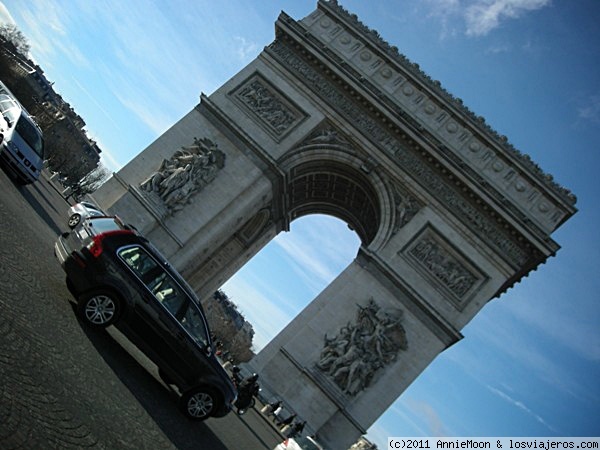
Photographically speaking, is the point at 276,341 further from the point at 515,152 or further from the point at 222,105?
the point at 515,152

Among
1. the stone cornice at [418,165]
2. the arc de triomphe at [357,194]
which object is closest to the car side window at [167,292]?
the arc de triomphe at [357,194]

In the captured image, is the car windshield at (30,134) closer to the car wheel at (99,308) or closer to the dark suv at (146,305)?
the dark suv at (146,305)

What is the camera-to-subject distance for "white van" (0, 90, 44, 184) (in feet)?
44.1

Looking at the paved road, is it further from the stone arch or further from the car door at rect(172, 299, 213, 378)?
the stone arch

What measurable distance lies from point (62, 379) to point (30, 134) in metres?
11.4

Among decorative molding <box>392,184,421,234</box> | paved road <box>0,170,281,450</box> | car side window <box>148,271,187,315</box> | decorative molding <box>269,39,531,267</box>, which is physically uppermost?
decorative molding <box>269,39,531,267</box>

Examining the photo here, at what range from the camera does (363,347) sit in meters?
18.3

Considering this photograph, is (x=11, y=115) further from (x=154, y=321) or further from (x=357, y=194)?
(x=357, y=194)

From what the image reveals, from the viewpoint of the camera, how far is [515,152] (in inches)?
849

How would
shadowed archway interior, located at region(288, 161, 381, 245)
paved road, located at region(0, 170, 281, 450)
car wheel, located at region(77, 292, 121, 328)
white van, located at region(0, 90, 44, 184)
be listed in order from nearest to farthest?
paved road, located at region(0, 170, 281, 450) → car wheel, located at region(77, 292, 121, 328) → white van, located at region(0, 90, 44, 184) → shadowed archway interior, located at region(288, 161, 381, 245)

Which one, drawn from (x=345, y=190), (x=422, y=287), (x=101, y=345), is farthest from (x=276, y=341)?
(x=101, y=345)

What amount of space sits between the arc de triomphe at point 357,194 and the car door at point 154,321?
33.8 ft

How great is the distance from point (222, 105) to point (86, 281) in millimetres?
15646

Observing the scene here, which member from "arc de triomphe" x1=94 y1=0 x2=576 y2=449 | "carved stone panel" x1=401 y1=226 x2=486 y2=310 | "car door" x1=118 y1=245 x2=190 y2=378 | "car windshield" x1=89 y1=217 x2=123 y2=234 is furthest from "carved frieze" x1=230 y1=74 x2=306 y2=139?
"car door" x1=118 y1=245 x2=190 y2=378
